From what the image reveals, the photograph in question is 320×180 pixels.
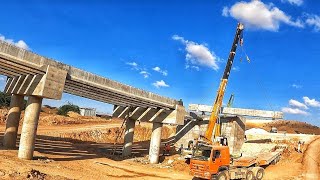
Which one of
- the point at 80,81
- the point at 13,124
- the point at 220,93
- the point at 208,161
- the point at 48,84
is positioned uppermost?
the point at 220,93

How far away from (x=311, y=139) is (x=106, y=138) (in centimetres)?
3436

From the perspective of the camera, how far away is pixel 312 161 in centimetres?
3684

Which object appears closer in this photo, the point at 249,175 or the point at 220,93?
the point at 249,175

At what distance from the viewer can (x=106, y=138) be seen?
5844 cm

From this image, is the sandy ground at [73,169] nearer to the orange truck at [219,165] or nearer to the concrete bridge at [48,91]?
the concrete bridge at [48,91]

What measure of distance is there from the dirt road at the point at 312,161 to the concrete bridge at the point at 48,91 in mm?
13559

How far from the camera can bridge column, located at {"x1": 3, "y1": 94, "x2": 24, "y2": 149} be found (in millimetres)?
28906

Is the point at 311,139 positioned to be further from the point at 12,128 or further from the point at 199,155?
the point at 12,128

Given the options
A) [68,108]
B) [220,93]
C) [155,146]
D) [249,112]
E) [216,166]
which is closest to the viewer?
[216,166]

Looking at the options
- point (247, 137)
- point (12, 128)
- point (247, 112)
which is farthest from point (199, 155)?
point (247, 137)

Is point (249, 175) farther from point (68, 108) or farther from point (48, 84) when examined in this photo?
point (68, 108)

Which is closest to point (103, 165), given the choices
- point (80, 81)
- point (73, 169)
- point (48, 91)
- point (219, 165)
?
point (73, 169)

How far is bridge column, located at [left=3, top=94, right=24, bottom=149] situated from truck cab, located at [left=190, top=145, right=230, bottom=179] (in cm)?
1586

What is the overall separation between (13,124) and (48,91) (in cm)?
852
